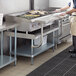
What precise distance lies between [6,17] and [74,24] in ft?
4.45

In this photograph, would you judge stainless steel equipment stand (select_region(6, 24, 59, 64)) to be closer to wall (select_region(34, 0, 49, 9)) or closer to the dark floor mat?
the dark floor mat

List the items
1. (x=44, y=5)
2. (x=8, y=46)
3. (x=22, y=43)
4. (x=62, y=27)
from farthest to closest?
(x=44, y=5) → (x=62, y=27) → (x=22, y=43) → (x=8, y=46)

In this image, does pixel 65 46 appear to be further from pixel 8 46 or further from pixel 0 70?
pixel 0 70

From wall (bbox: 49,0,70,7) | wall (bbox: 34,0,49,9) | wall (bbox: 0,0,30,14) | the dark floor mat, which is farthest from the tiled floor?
wall (bbox: 49,0,70,7)

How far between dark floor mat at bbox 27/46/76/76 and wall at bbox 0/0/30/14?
125 centimetres

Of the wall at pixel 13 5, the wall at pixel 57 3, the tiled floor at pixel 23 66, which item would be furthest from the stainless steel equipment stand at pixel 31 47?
the wall at pixel 57 3

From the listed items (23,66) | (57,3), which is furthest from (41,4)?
(23,66)

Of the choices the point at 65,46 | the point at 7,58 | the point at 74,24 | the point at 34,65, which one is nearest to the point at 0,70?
the point at 7,58

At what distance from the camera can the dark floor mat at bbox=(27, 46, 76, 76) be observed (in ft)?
11.4

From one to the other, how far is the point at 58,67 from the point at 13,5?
1.55 m

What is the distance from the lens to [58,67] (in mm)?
3752

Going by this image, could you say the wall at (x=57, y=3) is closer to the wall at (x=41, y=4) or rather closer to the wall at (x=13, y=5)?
the wall at (x=41, y=4)

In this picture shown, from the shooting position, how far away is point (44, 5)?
18.0ft

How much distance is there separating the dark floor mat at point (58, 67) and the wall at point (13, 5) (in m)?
1.25
